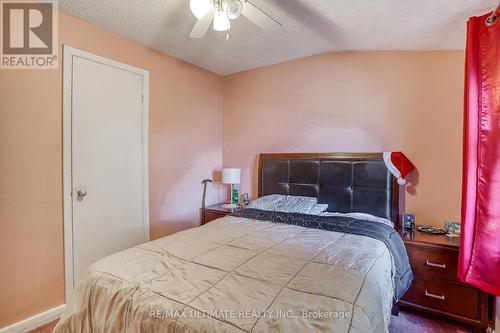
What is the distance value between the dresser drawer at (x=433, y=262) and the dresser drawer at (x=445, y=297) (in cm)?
6

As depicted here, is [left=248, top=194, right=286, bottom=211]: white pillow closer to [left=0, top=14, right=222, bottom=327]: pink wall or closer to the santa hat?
the santa hat

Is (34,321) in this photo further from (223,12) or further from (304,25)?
(304,25)

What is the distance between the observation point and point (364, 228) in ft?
6.65

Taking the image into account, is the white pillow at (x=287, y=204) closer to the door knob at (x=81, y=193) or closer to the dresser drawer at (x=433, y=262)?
the dresser drawer at (x=433, y=262)

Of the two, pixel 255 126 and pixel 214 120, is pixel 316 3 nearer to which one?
pixel 255 126

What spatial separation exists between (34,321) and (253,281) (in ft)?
6.49

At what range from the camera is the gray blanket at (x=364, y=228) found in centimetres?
184

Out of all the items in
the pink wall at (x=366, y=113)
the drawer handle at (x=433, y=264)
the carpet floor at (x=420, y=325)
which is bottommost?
the carpet floor at (x=420, y=325)

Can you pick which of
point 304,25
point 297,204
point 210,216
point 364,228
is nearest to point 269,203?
point 297,204

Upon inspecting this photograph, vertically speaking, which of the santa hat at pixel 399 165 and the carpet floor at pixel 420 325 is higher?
the santa hat at pixel 399 165

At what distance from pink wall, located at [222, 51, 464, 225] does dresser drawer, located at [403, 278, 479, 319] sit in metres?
0.65

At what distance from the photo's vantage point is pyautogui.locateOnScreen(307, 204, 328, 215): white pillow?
2.64 m

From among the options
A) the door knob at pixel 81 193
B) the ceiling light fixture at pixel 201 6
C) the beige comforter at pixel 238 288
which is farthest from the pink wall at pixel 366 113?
the door knob at pixel 81 193

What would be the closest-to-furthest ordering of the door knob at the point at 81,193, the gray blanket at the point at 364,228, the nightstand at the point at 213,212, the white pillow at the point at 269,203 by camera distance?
the gray blanket at the point at 364,228 → the door knob at the point at 81,193 → the white pillow at the point at 269,203 → the nightstand at the point at 213,212
